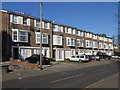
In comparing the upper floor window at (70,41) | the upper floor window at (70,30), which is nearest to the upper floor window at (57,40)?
the upper floor window at (70,41)

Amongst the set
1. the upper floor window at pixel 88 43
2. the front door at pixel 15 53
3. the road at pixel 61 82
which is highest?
the upper floor window at pixel 88 43

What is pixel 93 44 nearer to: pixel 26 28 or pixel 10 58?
pixel 26 28

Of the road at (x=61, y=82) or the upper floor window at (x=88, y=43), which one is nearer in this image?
the road at (x=61, y=82)

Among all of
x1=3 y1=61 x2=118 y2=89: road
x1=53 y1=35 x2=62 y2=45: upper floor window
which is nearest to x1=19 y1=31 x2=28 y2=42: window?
x1=53 y1=35 x2=62 y2=45: upper floor window

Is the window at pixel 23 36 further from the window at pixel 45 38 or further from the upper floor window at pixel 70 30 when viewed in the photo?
the upper floor window at pixel 70 30

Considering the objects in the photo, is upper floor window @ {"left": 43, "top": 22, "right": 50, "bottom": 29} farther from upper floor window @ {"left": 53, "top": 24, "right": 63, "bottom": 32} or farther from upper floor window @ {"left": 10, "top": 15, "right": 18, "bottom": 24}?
upper floor window @ {"left": 10, "top": 15, "right": 18, "bottom": 24}

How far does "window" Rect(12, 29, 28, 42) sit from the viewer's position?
31797mm

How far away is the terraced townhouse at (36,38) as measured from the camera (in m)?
30.7

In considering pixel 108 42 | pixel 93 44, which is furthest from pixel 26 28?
pixel 108 42

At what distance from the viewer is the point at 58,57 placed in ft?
143

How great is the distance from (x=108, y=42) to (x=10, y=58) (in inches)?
2422

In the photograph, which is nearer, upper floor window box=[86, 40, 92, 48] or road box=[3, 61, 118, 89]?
road box=[3, 61, 118, 89]

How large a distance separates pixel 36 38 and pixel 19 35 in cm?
492

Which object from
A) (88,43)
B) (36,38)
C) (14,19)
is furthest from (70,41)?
(14,19)
